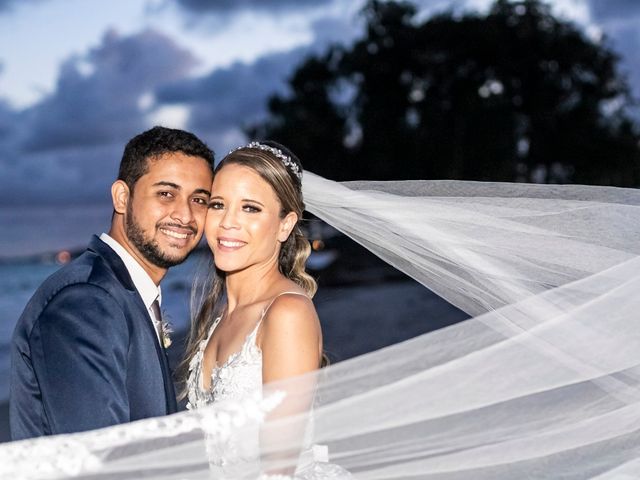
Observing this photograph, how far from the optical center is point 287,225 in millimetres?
3037

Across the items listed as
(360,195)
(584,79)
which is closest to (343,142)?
(584,79)

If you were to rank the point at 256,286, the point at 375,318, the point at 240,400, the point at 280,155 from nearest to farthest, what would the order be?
1. the point at 240,400
2. the point at 280,155
3. the point at 256,286
4. the point at 375,318

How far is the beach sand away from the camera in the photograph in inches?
485

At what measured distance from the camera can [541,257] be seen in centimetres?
267

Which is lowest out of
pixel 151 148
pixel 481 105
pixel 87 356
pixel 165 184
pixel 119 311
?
pixel 87 356

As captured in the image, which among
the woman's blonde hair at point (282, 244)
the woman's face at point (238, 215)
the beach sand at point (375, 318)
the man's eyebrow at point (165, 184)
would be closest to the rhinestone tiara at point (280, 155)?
the woman's blonde hair at point (282, 244)

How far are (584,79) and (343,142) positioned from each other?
845cm

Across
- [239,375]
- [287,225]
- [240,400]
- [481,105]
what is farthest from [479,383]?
[481,105]

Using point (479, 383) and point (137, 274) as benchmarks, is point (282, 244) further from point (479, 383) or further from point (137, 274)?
point (479, 383)

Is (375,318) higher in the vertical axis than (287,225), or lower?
higher

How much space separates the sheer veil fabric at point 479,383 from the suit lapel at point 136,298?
42cm

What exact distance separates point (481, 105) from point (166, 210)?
2347 cm

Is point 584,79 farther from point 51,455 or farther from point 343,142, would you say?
point 51,455

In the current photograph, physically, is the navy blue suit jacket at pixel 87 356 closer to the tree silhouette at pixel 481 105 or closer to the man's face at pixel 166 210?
the man's face at pixel 166 210
